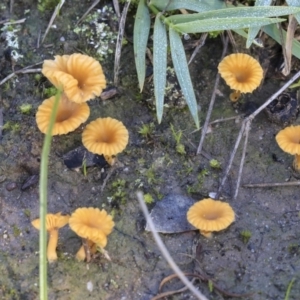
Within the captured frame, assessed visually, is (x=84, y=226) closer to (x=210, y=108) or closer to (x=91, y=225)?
(x=91, y=225)

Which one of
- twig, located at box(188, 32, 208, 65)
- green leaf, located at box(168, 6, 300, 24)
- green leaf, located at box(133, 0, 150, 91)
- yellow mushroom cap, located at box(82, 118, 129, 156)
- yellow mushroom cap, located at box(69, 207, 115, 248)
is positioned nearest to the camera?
yellow mushroom cap, located at box(69, 207, 115, 248)

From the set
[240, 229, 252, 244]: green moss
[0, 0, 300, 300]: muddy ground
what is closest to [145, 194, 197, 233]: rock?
[0, 0, 300, 300]: muddy ground

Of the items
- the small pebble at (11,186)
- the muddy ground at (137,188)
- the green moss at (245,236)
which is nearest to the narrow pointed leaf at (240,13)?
the muddy ground at (137,188)

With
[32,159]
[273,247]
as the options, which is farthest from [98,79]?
[273,247]

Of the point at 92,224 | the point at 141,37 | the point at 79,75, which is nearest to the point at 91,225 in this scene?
the point at 92,224

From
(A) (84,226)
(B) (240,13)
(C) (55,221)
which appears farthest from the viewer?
(B) (240,13)

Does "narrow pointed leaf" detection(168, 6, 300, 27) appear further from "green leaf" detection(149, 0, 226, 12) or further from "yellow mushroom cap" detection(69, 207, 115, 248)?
"yellow mushroom cap" detection(69, 207, 115, 248)
